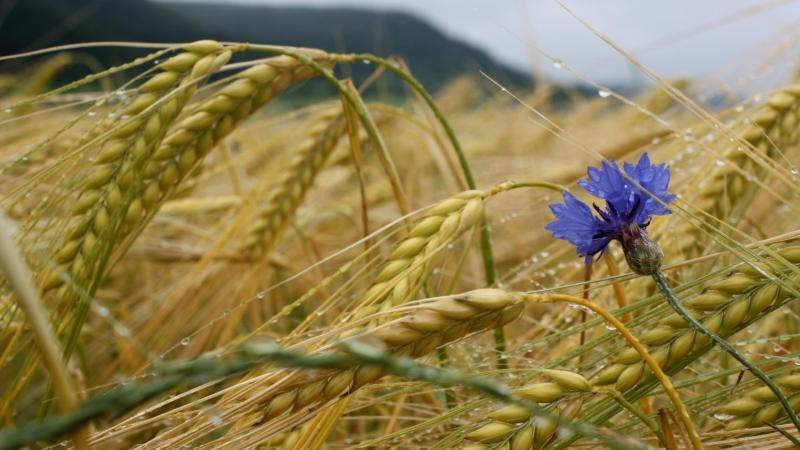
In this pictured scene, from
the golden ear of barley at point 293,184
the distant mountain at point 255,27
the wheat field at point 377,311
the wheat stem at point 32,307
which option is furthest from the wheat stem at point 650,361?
the distant mountain at point 255,27

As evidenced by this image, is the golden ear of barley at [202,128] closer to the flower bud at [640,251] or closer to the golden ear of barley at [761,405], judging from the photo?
the flower bud at [640,251]

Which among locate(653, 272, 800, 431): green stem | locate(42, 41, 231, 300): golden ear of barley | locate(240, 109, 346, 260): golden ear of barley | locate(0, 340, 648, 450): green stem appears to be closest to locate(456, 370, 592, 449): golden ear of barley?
locate(653, 272, 800, 431): green stem

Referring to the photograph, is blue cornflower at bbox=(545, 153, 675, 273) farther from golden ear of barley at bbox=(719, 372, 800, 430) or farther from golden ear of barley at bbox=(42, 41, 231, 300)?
golden ear of barley at bbox=(42, 41, 231, 300)

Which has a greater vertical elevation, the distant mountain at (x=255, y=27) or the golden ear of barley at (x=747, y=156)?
the distant mountain at (x=255, y=27)

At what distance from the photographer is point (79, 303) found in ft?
3.02

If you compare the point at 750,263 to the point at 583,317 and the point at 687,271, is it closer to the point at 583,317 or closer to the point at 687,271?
the point at 583,317

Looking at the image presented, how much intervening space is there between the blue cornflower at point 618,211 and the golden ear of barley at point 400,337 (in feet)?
0.44

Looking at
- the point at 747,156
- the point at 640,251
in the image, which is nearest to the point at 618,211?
the point at 640,251

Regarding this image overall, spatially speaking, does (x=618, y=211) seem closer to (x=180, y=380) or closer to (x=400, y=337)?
(x=400, y=337)

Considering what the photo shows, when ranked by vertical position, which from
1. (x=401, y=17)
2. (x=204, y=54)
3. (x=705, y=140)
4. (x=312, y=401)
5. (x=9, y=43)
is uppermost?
(x=401, y=17)

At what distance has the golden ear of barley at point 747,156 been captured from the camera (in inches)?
45.3

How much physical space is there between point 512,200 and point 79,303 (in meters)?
1.18

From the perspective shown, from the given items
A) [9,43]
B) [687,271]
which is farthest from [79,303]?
[9,43]

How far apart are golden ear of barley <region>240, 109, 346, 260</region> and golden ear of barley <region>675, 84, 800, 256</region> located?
0.68 meters
